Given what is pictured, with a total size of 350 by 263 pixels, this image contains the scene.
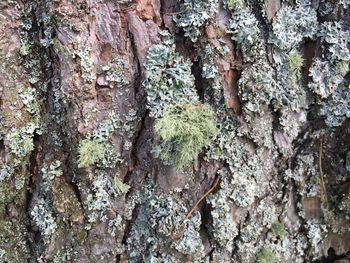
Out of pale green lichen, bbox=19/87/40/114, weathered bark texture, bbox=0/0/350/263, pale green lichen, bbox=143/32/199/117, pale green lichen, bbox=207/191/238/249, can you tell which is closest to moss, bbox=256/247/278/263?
weathered bark texture, bbox=0/0/350/263

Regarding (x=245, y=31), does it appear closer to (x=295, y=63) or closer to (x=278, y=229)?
(x=295, y=63)

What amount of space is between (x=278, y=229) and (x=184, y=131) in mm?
576

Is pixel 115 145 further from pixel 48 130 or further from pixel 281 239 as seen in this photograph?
pixel 281 239

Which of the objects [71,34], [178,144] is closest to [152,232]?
[178,144]

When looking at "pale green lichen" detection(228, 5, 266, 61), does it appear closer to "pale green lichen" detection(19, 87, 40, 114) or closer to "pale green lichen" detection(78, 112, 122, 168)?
"pale green lichen" detection(78, 112, 122, 168)

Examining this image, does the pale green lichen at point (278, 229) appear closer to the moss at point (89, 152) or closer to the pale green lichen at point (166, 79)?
the pale green lichen at point (166, 79)

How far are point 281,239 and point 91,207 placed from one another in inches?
28.1

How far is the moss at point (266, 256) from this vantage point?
1550 mm

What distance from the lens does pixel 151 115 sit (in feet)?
4.38

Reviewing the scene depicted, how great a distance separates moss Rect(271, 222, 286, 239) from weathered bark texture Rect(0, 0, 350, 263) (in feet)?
0.07

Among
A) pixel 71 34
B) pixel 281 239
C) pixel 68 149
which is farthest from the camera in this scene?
pixel 281 239

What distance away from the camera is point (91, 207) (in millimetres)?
1381

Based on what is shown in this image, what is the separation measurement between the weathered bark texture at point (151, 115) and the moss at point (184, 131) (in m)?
0.02

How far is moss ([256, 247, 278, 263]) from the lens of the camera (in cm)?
155
